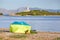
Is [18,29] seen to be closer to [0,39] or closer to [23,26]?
[23,26]

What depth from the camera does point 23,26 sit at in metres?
23.8

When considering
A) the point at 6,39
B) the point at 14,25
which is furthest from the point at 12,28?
the point at 6,39

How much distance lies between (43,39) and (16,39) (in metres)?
1.96

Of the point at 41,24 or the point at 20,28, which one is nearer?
the point at 20,28

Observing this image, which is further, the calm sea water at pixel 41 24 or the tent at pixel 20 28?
the calm sea water at pixel 41 24

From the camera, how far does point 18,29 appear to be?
2394 centimetres

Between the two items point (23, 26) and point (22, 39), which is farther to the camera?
point (23, 26)

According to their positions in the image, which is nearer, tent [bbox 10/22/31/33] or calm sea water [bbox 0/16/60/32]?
tent [bbox 10/22/31/33]

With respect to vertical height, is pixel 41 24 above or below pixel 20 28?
below

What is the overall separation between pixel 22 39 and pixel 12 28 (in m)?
5.37

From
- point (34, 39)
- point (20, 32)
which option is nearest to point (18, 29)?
point (20, 32)

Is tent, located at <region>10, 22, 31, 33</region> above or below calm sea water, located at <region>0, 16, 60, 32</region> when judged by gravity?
above

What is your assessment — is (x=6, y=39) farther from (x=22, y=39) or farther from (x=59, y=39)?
(x=59, y=39)

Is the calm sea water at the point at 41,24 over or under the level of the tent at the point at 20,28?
under
